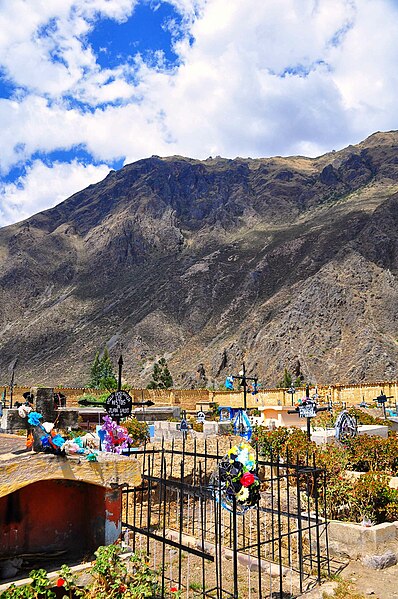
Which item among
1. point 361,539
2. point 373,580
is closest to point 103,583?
point 373,580

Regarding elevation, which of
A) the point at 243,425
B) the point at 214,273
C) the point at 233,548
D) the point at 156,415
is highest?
the point at 214,273

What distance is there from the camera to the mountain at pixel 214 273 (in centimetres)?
6281

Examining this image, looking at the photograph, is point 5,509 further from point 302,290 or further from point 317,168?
point 317,168

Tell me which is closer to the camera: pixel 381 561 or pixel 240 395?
pixel 381 561

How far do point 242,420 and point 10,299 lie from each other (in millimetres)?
101646

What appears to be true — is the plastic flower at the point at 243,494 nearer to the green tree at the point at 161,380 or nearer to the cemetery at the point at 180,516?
the cemetery at the point at 180,516

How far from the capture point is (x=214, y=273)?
95.1 meters

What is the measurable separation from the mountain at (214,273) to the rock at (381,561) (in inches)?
1774

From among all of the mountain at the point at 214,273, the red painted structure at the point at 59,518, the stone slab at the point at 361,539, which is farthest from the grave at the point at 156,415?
the mountain at the point at 214,273

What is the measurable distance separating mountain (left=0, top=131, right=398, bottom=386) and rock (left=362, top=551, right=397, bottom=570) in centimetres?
4507

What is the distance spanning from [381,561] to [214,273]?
3462 inches

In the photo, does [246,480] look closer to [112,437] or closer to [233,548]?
[233,548]

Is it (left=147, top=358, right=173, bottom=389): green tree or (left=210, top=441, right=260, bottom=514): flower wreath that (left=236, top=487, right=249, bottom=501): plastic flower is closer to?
(left=210, top=441, right=260, bottom=514): flower wreath

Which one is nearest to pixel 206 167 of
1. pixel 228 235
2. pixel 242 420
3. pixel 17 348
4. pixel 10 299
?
pixel 228 235
